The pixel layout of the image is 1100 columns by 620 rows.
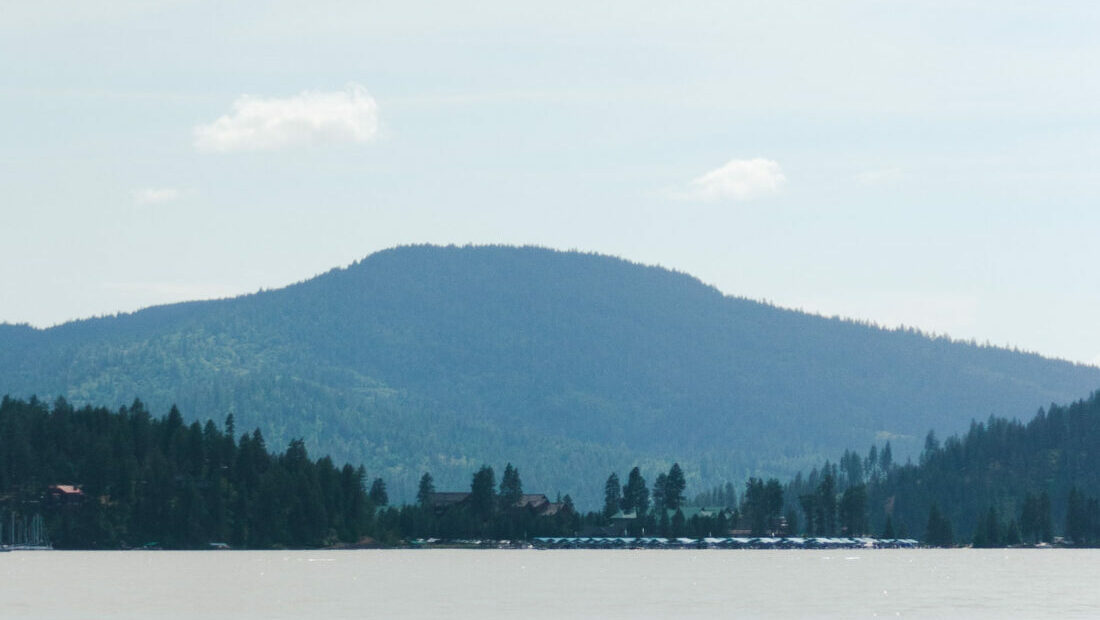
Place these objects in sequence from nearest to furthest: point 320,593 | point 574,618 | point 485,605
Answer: point 574,618
point 485,605
point 320,593

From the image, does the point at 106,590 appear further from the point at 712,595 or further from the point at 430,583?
the point at 712,595

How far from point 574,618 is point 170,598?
113 feet

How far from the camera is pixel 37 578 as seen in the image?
16425 cm

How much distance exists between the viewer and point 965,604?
448 ft

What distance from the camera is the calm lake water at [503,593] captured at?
123 m

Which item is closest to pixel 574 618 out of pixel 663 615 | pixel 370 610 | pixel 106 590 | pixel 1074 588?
pixel 663 615

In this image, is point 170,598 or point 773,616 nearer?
point 773,616

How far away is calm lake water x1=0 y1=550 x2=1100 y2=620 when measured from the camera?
12300 centimetres

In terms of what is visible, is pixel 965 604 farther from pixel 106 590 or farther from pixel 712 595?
pixel 106 590

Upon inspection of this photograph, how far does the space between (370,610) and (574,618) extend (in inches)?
579

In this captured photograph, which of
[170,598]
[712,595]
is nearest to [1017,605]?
[712,595]

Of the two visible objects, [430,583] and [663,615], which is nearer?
[663,615]

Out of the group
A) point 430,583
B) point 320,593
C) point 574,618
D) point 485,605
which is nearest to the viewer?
point 574,618

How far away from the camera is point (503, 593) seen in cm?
14775
